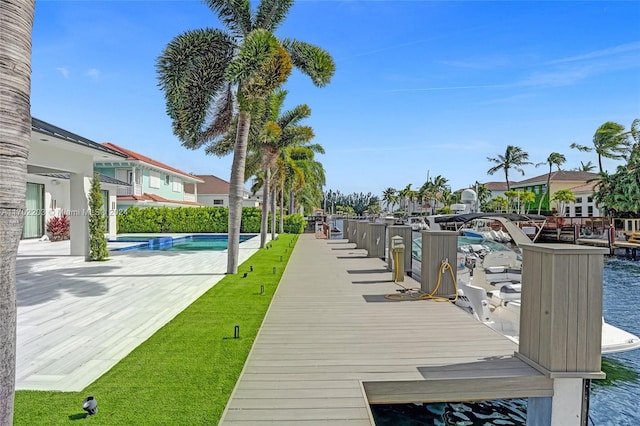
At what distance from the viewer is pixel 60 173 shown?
14617mm

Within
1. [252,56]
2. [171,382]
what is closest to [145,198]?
[252,56]

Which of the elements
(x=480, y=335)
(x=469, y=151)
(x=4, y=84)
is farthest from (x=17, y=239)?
(x=469, y=151)

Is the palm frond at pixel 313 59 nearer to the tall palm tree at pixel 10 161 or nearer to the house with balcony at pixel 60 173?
the house with balcony at pixel 60 173

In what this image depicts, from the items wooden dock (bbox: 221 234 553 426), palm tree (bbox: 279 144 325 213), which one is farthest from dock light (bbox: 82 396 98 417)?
palm tree (bbox: 279 144 325 213)

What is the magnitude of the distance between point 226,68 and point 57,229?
15.8 m

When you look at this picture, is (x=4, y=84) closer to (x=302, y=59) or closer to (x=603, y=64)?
(x=302, y=59)

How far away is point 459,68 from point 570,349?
15.1m

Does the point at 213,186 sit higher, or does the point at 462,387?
the point at 213,186

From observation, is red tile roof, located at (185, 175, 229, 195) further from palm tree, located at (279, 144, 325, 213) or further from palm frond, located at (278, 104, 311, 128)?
palm frond, located at (278, 104, 311, 128)

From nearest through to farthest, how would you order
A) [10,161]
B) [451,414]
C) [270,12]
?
[10,161], [451,414], [270,12]

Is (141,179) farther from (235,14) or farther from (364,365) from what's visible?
(364,365)

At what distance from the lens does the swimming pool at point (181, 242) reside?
19641mm

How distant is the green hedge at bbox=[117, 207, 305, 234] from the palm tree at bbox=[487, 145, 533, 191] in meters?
45.8

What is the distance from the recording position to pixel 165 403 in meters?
3.45
